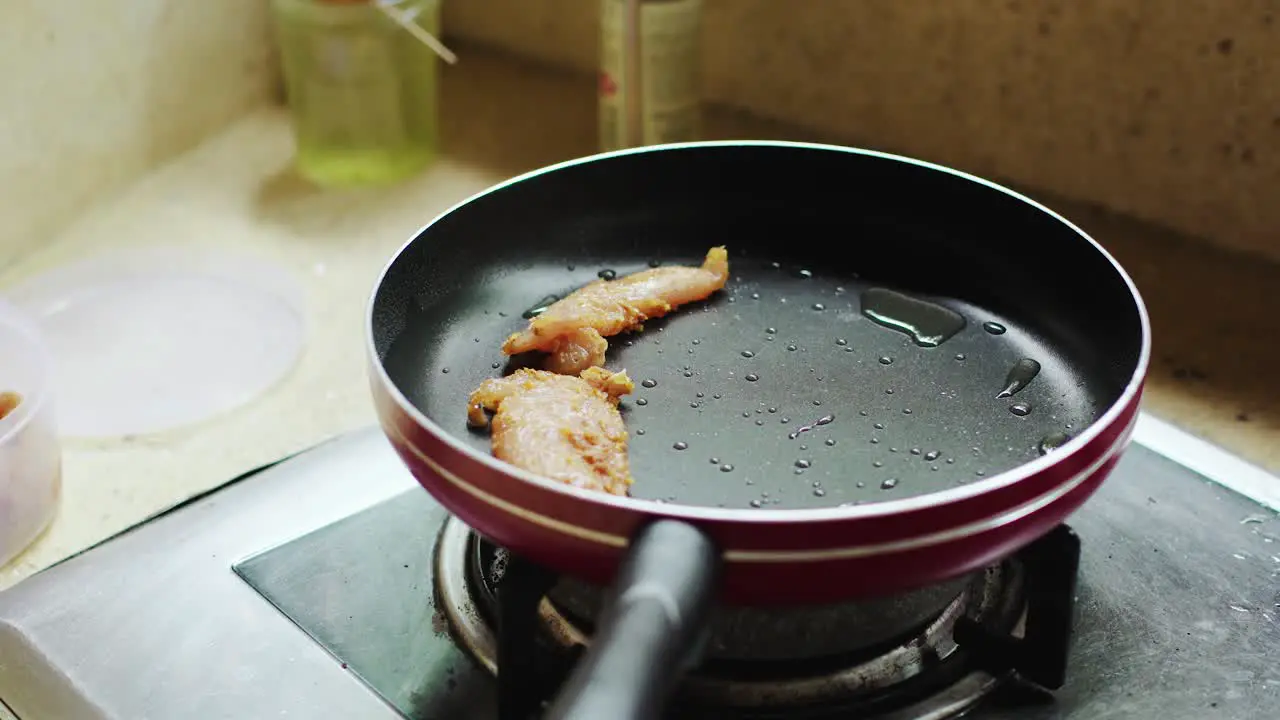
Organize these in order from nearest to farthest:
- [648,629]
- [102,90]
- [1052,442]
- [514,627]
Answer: [648,629] → [514,627] → [1052,442] → [102,90]

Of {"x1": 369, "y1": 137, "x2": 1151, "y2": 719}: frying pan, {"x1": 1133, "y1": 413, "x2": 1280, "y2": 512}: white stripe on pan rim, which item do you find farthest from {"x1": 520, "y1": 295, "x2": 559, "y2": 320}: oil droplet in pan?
{"x1": 1133, "y1": 413, "x2": 1280, "y2": 512}: white stripe on pan rim

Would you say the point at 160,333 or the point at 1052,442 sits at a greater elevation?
the point at 1052,442

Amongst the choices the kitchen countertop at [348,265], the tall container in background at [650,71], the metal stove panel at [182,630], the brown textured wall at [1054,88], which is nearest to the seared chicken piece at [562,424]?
the metal stove panel at [182,630]

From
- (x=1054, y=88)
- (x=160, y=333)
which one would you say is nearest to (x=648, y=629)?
(x=160, y=333)

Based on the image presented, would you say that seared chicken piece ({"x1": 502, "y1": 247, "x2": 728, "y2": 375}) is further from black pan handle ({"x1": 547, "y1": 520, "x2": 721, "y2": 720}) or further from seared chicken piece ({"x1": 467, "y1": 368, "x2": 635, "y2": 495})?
black pan handle ({"x1": 547, "y1": 520, "x2": 721, "y2": 720})

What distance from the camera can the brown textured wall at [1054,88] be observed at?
0.93m

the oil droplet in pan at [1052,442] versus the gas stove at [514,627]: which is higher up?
the oil droplet in pan at [1052,442]

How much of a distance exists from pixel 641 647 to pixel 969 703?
217 mm

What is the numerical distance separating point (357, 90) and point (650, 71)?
0.28 m

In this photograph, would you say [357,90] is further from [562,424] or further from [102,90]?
[562,424]

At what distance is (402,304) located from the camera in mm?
670

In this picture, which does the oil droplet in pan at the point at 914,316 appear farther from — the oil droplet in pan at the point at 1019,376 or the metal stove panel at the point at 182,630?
the metal stove panel at the point at 182,630

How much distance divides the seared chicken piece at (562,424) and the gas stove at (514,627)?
5cm

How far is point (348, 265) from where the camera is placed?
3.37ft
